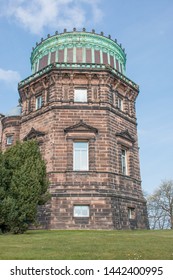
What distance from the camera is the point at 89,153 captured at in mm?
24094

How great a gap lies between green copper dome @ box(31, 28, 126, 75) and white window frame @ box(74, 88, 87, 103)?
289 centimetres

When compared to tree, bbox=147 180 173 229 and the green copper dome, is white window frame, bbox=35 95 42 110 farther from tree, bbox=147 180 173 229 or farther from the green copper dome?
tree, bbox=147 180 173 229

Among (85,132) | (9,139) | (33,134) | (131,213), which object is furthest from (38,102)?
(131,213)

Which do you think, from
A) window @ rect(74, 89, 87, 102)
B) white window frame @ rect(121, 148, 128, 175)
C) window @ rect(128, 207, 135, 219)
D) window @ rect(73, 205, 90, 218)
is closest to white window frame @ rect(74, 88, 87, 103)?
window @ rect(74, 89, 87, 102)

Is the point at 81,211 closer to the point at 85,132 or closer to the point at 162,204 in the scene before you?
the point at 85,132

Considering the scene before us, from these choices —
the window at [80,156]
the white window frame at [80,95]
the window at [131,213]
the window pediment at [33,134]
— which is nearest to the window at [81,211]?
the window at [80,156]

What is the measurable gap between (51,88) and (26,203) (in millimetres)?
12000

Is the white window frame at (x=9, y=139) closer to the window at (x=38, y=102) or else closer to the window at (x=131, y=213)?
the window at (x=38, y=102)

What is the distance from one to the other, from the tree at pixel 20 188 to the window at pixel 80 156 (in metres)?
5.88

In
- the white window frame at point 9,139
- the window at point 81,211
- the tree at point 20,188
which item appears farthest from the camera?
the white window frame at point 9,139

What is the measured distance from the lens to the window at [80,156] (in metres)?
24.0
